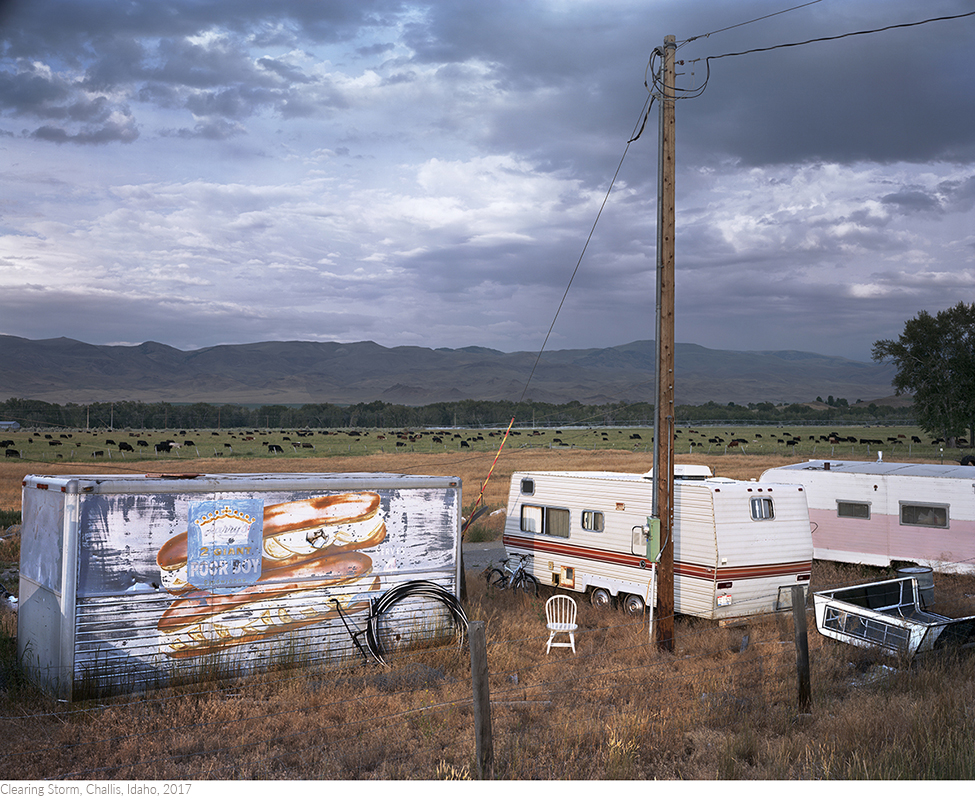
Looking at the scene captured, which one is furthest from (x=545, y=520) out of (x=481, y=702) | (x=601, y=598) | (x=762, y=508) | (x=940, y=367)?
(x=940, y=367)

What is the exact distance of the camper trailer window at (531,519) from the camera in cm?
1547

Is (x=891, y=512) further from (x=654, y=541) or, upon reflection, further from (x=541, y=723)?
(x=541, y=723)

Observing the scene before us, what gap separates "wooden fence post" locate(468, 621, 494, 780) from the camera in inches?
228

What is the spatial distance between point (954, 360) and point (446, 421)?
107090 millimetres

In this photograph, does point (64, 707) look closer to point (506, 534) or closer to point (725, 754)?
point (725, 754)

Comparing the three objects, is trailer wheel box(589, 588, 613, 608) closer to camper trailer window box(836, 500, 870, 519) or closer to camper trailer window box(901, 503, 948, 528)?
camper trailer window box(836, 500, 870, 519)

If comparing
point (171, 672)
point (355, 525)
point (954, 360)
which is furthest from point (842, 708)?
point (954, 360)

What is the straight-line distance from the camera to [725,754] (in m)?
6.74

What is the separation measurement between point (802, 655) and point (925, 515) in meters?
10.6

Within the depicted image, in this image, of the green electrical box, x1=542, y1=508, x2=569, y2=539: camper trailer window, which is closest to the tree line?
x1=542, y1=508, x2=569, y2=539: camper trailer window

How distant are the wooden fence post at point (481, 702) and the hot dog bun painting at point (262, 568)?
4.59 m

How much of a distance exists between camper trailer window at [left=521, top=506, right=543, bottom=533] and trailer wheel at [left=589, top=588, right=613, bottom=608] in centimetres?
180

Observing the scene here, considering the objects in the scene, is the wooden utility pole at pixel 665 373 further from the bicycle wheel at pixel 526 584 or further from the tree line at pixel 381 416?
the tree line at pixel 381 416

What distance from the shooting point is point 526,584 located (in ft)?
50.3
